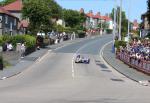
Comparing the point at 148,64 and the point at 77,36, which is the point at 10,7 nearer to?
the point at 77,36

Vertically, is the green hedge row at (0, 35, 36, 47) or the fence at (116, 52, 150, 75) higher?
the green hedge row at (0, 35, 36, 47)

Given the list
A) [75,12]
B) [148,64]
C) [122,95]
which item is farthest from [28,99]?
A: [75,12]

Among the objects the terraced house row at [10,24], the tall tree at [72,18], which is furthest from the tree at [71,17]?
the terraced house row at [10,24]

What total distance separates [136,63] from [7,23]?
48.3 m

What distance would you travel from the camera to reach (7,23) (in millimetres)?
99125

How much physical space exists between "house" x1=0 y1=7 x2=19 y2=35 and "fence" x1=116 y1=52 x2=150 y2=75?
32.3m

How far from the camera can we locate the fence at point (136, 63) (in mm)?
48381

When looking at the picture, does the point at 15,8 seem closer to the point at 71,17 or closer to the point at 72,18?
the point at 71,17

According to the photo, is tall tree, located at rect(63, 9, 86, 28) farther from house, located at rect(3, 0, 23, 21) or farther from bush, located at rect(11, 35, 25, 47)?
bush, located at rect(11, 35, 25, 47)

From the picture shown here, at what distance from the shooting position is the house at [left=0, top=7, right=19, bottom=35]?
312 feet

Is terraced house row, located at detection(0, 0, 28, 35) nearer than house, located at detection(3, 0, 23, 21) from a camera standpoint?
Yes

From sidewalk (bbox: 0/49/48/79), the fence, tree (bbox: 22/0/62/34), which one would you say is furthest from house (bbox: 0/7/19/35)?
the fence

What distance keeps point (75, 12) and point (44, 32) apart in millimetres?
55515

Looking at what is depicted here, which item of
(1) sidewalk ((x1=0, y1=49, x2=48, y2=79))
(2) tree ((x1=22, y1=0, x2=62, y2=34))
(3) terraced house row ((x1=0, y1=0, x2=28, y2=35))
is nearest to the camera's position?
(1) sidewalk ((x1=0, y1=49, x2=48, y2=79))
